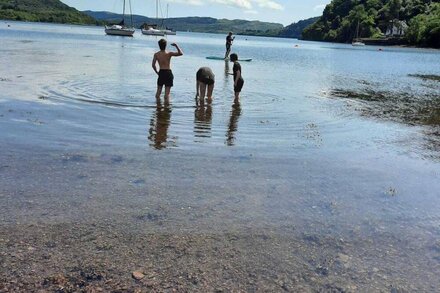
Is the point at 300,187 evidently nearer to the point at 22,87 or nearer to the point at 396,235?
the point at 396,235

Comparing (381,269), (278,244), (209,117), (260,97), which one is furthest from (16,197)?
(260,97)

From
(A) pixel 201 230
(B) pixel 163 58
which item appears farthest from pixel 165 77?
(A) pixel 201 230

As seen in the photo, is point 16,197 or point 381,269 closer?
point 381,269

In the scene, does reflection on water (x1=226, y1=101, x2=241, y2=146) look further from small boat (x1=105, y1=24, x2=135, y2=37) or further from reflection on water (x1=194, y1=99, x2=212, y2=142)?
small boat (x1=105, y1=24, x2=135, y2=37)

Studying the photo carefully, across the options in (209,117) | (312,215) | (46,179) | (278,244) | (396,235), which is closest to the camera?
(278,244)

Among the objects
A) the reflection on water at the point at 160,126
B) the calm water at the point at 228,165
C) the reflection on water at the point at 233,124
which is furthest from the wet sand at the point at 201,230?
the reflection on water at the point at 233,124

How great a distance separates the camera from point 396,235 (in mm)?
6316

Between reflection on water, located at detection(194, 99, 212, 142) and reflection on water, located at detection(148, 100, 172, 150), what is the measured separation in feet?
2.54

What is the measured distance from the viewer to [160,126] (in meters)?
12.1

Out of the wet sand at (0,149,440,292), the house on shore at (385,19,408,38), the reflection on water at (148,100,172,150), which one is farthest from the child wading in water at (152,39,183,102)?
the house on shore at (385,19,408,38)

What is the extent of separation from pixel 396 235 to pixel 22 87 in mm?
15357

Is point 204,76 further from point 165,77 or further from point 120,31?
point 120,31

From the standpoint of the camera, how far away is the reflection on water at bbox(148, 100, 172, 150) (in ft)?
34.2

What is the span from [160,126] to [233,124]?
215 centimetres
